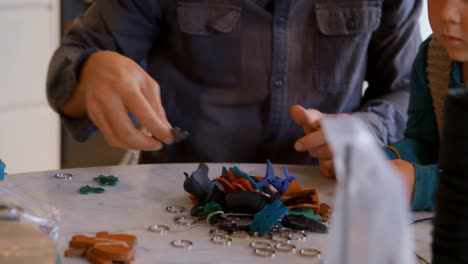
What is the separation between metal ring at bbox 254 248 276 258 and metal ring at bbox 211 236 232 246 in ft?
0.10

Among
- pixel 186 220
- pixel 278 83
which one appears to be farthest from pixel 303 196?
pixel 278 83

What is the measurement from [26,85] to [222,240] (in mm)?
1738

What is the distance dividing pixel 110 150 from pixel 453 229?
2.07 meters

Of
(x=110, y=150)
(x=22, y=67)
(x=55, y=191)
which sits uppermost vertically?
(x=55, y=191)

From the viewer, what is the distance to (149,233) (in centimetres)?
77

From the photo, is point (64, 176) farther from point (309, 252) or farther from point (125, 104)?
point (309, 252)

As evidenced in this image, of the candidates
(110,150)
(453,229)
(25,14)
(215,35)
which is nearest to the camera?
(453,229)

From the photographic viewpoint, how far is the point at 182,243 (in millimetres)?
746

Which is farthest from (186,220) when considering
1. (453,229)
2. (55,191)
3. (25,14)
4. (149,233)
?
(25,14)

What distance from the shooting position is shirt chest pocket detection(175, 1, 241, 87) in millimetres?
1181

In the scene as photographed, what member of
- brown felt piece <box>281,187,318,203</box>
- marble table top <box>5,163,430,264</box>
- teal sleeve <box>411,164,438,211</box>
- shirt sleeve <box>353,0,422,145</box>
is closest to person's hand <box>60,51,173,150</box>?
marble table top <box>5,163,430,264</box>

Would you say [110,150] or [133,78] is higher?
[133,78]

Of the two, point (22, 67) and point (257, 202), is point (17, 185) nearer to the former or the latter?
point (257, 202)

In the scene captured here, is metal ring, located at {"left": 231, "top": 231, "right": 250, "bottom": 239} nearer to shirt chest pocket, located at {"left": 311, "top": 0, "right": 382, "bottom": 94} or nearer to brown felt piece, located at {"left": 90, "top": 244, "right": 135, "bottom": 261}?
brown felt piece, located at {"left": 90, "top": 244, "right": 135, "bottom": 261}
